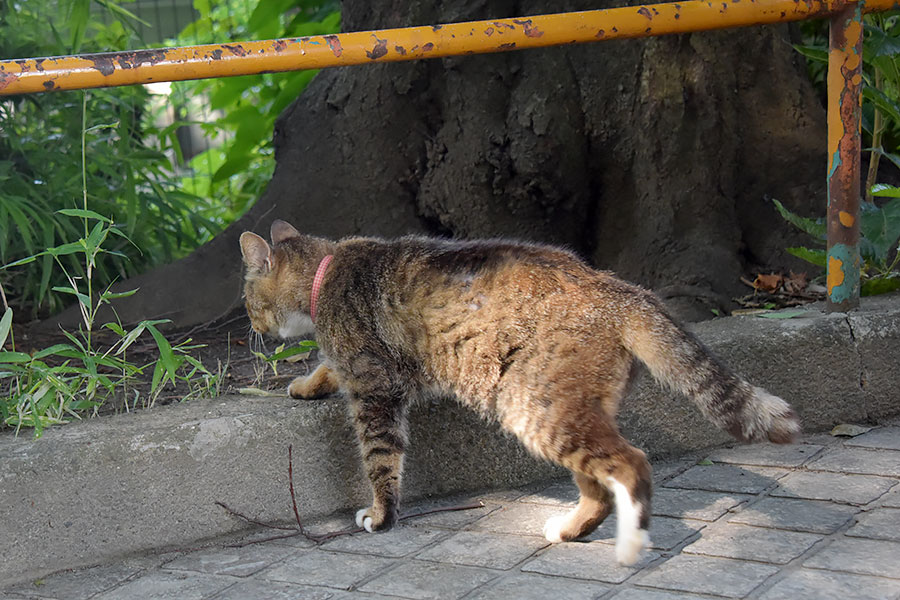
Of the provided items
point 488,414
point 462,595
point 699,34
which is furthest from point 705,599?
point 699,34

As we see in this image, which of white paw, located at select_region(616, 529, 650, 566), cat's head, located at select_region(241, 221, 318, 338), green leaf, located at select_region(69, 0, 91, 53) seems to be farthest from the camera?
green leaf, located at select_region(69, 0, 91, 53)

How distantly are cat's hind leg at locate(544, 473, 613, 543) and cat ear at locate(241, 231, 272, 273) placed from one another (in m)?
1.48

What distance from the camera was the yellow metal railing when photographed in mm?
3246

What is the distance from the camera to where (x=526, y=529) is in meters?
3.35

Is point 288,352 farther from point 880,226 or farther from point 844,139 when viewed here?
point 880,226

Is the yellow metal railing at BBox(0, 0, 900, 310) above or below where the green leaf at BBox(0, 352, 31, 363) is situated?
above

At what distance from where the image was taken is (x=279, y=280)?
154 inches

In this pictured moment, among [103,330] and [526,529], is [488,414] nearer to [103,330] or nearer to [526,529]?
[526,529]

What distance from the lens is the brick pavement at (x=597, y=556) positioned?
2818mm

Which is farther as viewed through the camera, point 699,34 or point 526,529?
point 699,34

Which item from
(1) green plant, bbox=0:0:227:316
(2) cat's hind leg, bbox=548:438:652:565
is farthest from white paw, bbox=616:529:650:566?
(1) green plant, bbox=0:0:227:316

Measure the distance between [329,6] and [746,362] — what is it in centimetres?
414

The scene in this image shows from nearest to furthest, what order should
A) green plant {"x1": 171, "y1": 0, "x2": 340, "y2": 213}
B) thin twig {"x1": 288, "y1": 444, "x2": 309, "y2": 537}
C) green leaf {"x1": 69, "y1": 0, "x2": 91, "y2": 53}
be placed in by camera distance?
thin twig {"x1": 288, "y1": 444, "x2": 309, "y2": 537}
green leaf {"x1": 69, "y1": 0, "x2": 91, "y2": 53}
green plant {"x1": 171, "y1": 0, "x2": 340, "y2": 213}

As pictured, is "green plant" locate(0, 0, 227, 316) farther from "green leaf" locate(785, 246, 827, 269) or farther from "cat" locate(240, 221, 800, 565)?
"green leaf" locate(785, 246, 827, 269)
